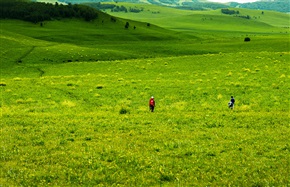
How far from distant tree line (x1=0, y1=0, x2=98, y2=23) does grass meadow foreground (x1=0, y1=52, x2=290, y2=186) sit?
147186mm

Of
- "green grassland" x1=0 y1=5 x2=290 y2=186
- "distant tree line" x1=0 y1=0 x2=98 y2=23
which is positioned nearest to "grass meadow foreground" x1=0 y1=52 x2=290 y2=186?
"green grassland" x1=0 y1=5 x2=290 y2=186

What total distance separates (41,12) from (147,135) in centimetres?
18102

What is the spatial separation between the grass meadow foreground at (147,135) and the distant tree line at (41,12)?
14719 cm

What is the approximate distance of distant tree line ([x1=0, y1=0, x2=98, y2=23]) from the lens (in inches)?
7001

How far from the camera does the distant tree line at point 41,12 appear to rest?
178m

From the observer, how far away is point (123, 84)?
46156 millimetres

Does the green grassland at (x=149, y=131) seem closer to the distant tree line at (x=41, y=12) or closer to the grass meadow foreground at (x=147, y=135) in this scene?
the grass meadow foreground at (x=147, y=135)

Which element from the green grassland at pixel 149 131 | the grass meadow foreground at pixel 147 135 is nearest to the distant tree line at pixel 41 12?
the green grassland at pixel 149 131

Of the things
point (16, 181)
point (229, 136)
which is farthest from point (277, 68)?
point (16, 181)

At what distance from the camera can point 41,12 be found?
183 meters

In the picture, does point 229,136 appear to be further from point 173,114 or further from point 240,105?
point 240,105

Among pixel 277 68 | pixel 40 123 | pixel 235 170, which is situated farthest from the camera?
pixel 277 68

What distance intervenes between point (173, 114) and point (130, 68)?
39.7 m

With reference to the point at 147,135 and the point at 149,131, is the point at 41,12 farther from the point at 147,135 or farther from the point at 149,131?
the point at 147,135
